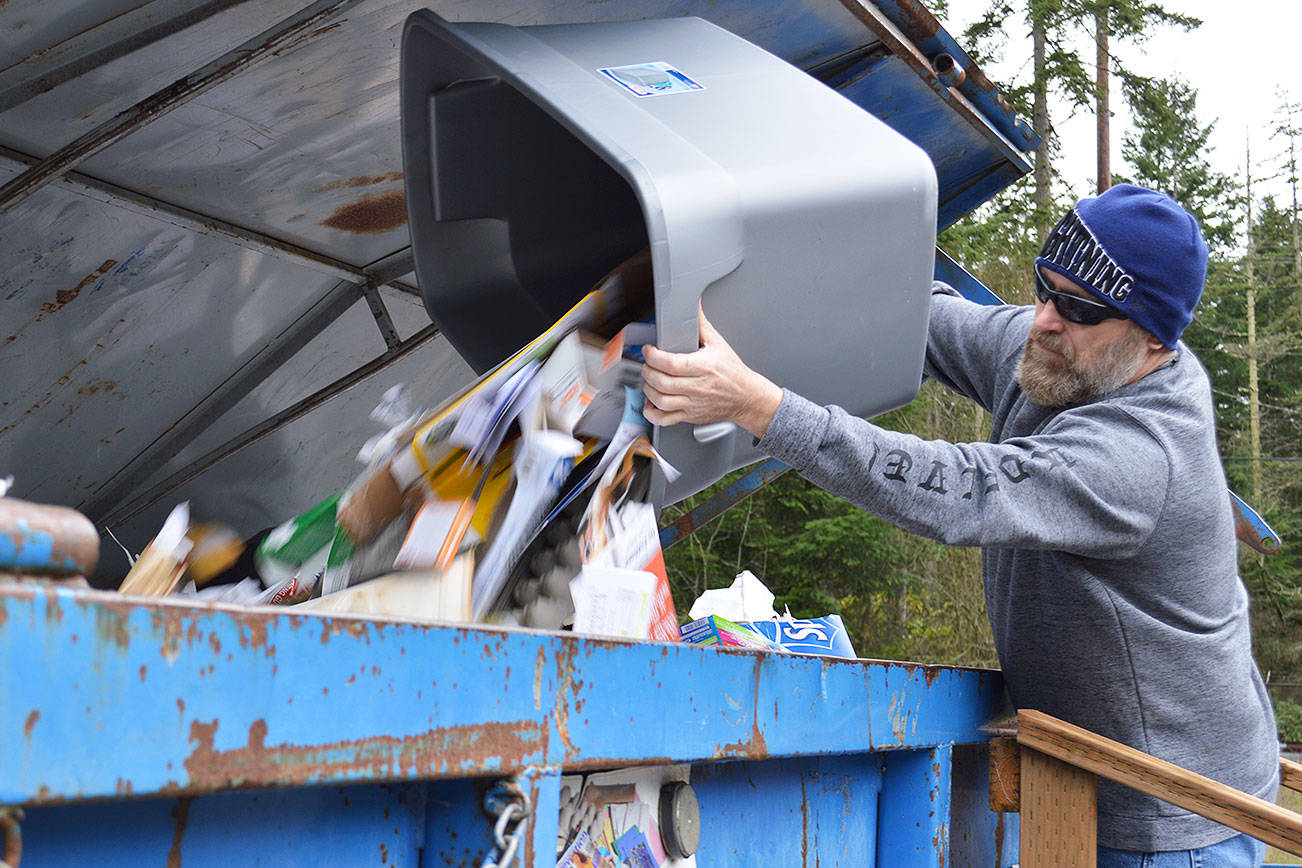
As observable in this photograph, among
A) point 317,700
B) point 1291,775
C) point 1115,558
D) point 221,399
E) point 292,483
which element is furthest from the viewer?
point 292,483

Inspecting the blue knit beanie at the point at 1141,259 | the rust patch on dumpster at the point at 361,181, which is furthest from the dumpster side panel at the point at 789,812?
the rust patch on dumpster at the point at 361,181

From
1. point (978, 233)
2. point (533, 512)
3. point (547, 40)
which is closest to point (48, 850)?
point (533, 512)

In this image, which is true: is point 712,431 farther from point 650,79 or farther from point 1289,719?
point 1289,719

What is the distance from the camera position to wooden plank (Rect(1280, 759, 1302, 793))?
7.04 feet

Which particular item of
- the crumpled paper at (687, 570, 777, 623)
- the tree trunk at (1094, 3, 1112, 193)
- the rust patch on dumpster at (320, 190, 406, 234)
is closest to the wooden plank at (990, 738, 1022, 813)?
the crumpled paper at (687, 570, 777, 623)

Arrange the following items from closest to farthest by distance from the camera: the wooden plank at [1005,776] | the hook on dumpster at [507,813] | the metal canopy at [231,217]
Answer: the hook on dumpster at [507,813], the wooden plank at [1005,776], the metal canopy at [231,217]

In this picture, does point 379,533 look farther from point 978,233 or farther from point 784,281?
point 978,233

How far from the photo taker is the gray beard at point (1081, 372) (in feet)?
6.11

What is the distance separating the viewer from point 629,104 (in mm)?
1494

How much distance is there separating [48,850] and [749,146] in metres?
1.11

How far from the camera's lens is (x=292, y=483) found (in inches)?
118

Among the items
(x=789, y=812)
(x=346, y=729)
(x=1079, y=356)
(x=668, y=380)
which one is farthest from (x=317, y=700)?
(x=1079, y=356)

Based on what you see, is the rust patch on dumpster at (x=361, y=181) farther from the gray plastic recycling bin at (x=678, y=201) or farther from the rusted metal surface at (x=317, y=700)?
the rusted metal surface at (x=317, y=700)

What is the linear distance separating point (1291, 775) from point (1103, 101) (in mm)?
13210
